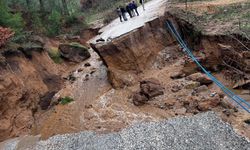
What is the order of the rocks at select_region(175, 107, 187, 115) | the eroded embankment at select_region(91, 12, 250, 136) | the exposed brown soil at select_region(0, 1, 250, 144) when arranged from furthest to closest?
the exposed brown soil at select_region(0, 1, 250, 144)
the eroded embankment at select_region(91, 12, 250, 136)
the rocks at select_region(175, 107, 187, 115)

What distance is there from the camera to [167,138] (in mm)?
11523

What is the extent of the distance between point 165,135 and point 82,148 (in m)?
3.46

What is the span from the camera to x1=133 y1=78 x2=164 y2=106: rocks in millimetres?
15314

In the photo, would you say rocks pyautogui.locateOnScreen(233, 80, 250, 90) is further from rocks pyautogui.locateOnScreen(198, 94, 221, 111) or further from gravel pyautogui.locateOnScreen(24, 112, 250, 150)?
gravel pyautogui.locateOnScreen(24, 112, 250, 150)

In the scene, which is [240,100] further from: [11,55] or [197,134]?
[11,55]

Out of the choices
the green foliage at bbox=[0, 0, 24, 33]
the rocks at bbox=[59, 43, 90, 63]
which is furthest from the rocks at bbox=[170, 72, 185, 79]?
the green foliage at bbox=[0, 0, 24, 33]

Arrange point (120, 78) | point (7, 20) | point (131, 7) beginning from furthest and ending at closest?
point (131, 7), point (7, 20), point (120, 78)

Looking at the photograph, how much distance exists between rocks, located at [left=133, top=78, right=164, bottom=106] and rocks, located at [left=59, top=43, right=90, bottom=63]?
8.93m

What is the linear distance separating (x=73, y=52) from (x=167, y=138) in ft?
44.9

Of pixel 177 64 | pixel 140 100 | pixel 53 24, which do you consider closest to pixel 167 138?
pixel 140 100

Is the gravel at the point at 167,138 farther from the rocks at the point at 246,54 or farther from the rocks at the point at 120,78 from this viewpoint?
the rocks at the point at 120,78

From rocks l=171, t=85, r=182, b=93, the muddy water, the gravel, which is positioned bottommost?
the muddy water

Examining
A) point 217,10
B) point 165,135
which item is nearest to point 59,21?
point 217,10

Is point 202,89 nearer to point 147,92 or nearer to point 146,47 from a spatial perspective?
point 147,92
